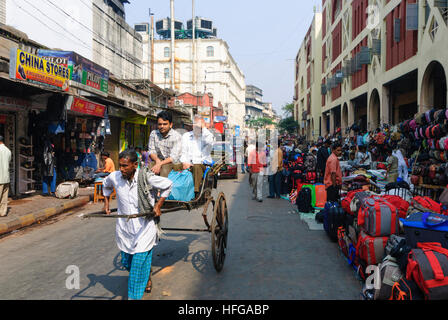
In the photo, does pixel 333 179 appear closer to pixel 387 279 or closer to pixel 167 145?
pixel 167 145

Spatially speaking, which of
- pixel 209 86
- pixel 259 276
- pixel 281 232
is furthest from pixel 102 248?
pixel 209 86

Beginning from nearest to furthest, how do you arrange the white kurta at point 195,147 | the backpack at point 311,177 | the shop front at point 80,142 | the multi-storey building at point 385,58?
the white kurta at point 195,147 < the backpack at point 311,177 < the multi-storey building at point 385,58 < the shop front at point 80,142

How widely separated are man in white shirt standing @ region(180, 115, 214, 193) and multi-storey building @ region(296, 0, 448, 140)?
31.3 feet

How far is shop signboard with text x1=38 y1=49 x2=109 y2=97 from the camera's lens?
11.6 metres

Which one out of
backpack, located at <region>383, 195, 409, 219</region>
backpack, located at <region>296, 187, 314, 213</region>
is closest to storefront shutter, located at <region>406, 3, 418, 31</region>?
backpack, located at <region>296, 187, 314, 213</region>

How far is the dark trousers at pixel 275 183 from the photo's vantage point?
13.3 metres

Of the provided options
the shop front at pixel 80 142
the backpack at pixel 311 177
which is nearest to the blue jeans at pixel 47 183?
the shop front at pixel 80 142

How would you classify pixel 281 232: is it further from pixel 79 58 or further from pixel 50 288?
pixel 79 58

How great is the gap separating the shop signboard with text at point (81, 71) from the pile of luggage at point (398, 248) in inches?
382

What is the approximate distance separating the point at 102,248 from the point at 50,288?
1903 millimetres

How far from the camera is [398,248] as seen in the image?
4273mm

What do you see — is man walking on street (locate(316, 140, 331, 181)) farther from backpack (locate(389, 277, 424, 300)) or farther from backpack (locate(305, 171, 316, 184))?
backpack (locate(389, 277, 424, 300))

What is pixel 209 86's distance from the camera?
256ft

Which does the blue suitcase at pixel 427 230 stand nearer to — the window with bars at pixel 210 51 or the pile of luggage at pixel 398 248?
the pile of luggage at pixel 398 248
